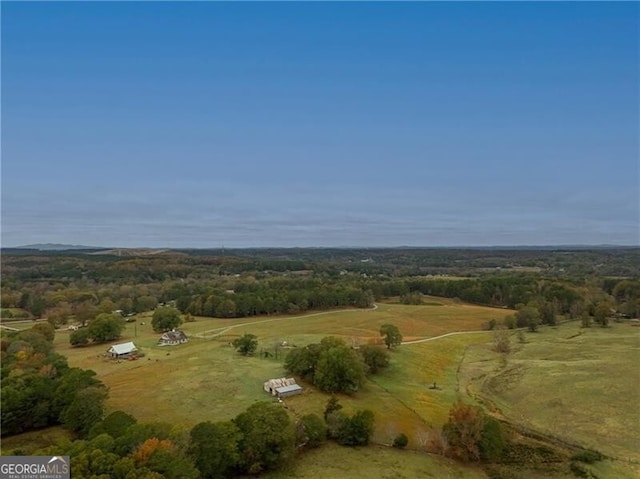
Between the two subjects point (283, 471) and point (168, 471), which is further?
point (283, 471)

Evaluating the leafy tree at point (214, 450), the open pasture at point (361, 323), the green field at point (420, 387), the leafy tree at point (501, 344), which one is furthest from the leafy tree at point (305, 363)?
the leafy tree at point (501, 344)

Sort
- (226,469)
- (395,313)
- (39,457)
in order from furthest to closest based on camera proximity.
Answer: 1. (395,313)
2. (226,469)
3. (39,457)

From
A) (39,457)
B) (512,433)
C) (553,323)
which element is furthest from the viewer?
(553,323)

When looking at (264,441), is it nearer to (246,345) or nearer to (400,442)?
(400,442)

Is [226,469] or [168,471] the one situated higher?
[168,471]

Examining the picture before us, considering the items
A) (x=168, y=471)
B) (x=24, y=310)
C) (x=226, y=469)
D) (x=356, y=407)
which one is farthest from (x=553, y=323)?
(x=24, y=310)

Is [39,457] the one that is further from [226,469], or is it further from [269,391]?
[269,391]

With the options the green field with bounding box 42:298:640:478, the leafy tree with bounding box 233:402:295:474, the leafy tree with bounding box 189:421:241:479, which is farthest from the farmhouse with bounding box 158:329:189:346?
the leafy tree with bounding box 189:421:241:479

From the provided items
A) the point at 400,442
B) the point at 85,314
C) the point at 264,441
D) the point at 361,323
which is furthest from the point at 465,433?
the point at 85,314
